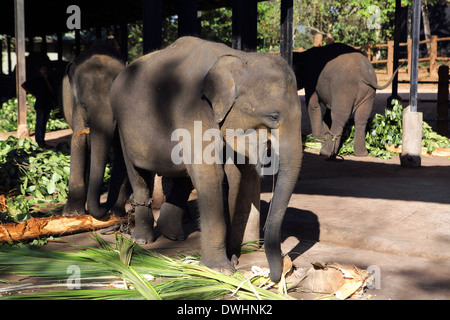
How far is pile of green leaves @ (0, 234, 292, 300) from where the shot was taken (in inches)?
136

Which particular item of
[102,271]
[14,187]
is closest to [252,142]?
[102,271]

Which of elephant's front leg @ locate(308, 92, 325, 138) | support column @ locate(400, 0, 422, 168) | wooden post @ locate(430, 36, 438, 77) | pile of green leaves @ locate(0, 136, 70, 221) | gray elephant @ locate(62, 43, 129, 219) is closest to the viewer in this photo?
gray elephant @ locate(62, 43, 129, 219)

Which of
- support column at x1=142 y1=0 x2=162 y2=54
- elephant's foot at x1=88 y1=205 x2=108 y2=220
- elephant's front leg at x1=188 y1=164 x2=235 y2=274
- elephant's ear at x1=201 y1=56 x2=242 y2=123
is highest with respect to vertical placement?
support column at x1=142 y1=0 x2=162 y2=54

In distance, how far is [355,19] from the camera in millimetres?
29703

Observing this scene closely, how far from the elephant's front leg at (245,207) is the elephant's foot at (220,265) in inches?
14.3

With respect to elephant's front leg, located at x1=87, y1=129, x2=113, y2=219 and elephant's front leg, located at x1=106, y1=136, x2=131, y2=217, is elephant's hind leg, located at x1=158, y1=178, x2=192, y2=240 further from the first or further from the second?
elephant's front leg, located at x1=106, y1=136, x2=131, y2=217

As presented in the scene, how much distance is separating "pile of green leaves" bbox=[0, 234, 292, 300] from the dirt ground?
382 mm

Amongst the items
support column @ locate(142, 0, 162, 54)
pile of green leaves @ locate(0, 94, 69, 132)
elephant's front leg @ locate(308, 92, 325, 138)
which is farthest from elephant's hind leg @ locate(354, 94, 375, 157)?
pile of green leaves @ locate(0, 94, 69, 132)

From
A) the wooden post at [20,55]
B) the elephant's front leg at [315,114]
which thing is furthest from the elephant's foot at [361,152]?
the wooden post at [20,55]

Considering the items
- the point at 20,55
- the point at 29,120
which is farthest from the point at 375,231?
the point at 29,120

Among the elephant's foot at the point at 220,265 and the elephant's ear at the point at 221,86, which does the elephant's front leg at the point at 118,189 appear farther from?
the elephant's ear at the point at 221,86

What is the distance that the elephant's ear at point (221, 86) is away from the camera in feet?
12.1

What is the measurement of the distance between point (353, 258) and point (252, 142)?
1332 mm

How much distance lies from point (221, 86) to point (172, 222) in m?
1.60
